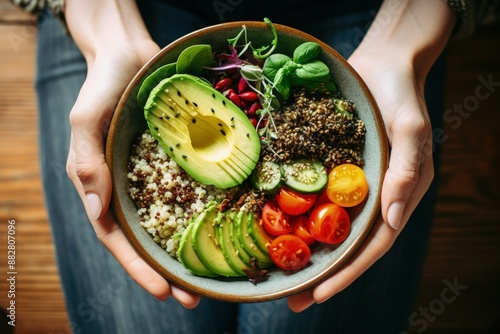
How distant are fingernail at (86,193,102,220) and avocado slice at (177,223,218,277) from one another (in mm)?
240

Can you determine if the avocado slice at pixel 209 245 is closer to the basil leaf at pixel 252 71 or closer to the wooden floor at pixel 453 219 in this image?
the basil leaf at pixel 252 71

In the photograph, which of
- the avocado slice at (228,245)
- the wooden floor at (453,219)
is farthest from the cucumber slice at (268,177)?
the wooden floor at (453,219)

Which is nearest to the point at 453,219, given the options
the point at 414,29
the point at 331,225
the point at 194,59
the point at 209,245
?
the point at 414,29

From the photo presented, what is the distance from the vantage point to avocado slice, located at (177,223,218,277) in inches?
52.4

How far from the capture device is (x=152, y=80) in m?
1.33

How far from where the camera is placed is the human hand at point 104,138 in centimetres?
132

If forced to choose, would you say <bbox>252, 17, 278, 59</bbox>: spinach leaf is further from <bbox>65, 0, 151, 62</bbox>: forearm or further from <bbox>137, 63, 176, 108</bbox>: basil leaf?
<bbox>65, 0, 151, 62</bbox>: forearm

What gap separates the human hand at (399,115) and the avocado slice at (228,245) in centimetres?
21

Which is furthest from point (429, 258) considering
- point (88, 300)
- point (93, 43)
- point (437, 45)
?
point (93, 43)

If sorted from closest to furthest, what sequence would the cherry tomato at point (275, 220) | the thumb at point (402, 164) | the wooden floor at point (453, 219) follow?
the thumb at point (402, 164), the cherry tomato at point (275, 220), the wooden floor at point (453, 219)

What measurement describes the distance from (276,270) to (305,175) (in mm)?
291

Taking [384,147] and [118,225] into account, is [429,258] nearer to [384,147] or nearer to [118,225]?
[384,147]

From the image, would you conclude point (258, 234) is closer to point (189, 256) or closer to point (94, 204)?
point (189, 256)

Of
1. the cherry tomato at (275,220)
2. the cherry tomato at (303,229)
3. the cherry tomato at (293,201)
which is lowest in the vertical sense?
the cherry tomato at (303,229)
